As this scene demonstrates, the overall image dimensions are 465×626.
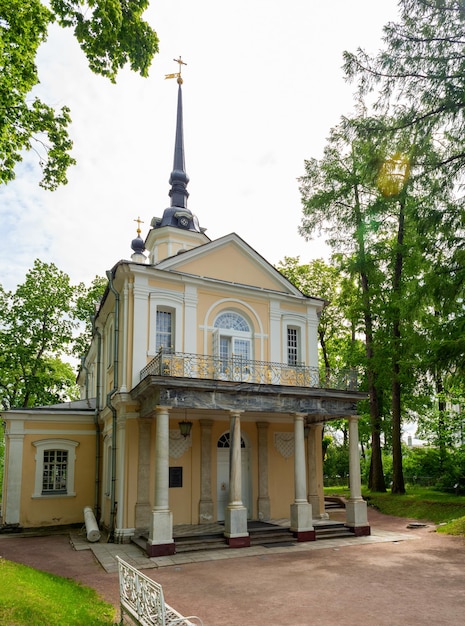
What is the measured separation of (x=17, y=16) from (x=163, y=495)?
10422 mm

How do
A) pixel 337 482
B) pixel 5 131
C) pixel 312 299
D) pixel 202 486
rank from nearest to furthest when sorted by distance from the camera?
1. pixel 5 131
2. pixel 202 486
3. pixel 312 299
4. pixel 337 482

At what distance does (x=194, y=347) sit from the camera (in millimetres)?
16203

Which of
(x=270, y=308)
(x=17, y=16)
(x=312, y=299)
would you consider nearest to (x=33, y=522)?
(x=270, y=308)

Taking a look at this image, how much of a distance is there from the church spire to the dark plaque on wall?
12357 millimetres

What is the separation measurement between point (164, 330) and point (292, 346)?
190 inches

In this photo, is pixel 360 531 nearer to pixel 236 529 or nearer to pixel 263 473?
pixel 263 473

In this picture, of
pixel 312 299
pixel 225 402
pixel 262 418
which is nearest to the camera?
pixel 225 402

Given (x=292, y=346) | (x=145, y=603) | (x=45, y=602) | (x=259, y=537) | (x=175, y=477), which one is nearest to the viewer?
(x=145, y=603)

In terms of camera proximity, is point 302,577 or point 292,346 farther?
point 292,346

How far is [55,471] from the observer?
1883 centimetres

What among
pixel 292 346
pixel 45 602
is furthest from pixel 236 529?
pixel 45 602

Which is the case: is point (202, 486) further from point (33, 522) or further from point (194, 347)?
point (33, 522)

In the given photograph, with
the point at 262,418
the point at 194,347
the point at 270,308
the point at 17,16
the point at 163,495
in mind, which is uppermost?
the point at 17,16

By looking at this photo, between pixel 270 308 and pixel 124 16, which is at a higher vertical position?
pixel 124 16
